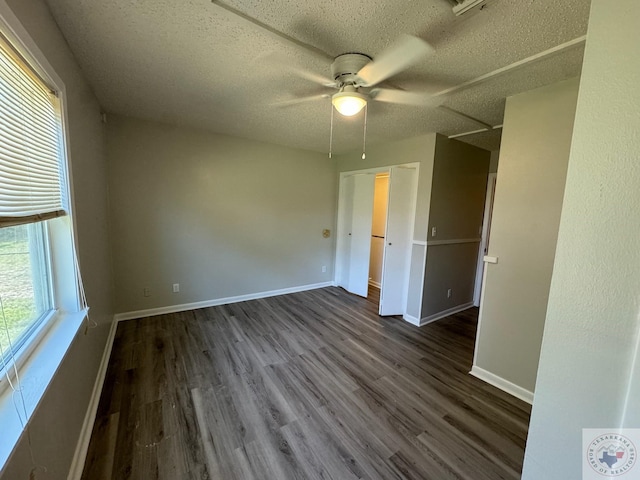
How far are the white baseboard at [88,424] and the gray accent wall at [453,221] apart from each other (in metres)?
3.17

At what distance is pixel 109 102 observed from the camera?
7.96 ft

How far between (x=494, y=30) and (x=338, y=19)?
810mm

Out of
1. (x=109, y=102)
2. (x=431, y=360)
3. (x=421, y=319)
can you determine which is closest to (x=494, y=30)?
(x=431, y=360)

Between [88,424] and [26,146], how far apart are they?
1562 mm

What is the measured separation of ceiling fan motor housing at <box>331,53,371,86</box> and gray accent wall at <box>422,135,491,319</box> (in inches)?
72.9

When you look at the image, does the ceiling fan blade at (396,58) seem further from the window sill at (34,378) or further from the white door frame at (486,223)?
the white door frame at (486,223)

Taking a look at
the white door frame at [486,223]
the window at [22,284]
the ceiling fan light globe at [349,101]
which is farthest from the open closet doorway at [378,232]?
the window at [22,284]

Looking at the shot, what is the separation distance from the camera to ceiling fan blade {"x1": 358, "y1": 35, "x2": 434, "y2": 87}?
111 cm

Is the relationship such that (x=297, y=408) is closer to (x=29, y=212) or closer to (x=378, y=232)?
(x=29, y=212)

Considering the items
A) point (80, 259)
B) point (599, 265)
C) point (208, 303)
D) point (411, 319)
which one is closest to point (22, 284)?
point (80, 259)

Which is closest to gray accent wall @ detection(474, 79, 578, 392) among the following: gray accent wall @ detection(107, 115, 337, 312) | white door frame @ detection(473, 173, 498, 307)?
white door frame @ detection(473, 173, 498, 307)

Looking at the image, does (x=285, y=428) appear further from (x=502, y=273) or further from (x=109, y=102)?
(x=109, y=102)

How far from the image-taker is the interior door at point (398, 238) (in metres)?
3.27

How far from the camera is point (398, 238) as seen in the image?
132 inches
